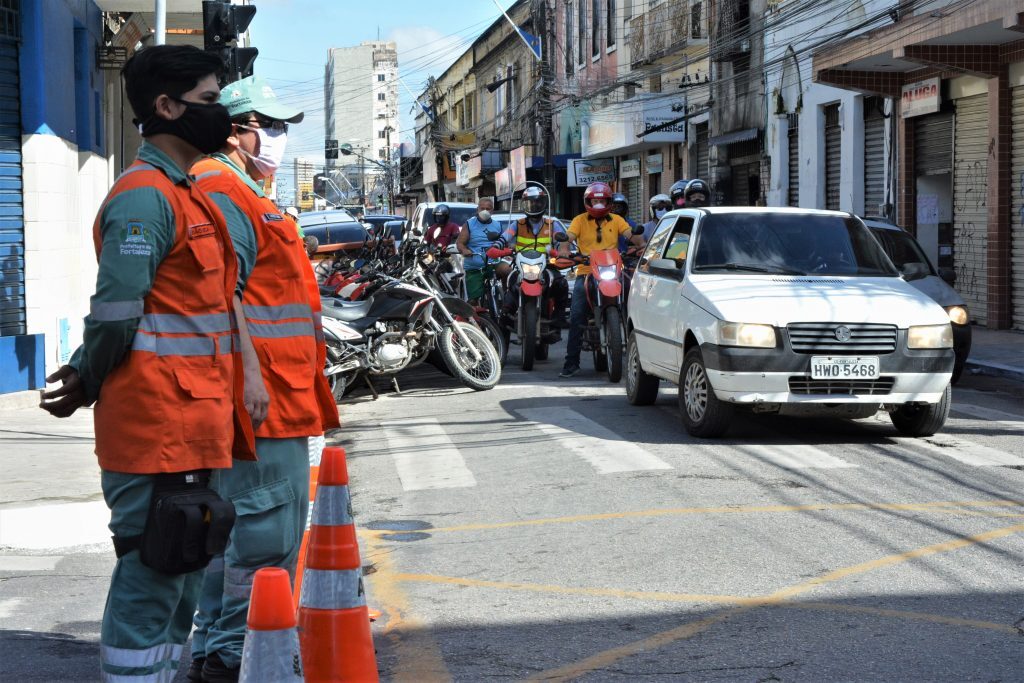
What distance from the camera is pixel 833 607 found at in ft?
17.9

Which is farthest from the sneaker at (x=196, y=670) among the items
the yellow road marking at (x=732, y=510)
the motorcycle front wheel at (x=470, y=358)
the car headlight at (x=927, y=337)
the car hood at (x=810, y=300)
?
the motorcycle front wheel at (x=470, y=358)

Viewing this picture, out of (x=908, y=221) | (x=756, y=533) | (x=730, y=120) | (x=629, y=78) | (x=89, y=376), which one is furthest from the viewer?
(x=629, y=78)

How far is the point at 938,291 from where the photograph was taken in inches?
537

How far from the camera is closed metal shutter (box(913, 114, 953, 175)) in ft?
71.8

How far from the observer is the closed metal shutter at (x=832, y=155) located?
84.5 ft

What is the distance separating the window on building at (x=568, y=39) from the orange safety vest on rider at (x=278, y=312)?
1640 inches

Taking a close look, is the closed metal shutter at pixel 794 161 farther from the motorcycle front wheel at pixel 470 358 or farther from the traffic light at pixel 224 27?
the traffic light at pixel 224 27

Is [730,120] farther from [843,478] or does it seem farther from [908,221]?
[843,478]

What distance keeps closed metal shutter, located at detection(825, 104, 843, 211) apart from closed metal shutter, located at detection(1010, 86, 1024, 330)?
18.9ft

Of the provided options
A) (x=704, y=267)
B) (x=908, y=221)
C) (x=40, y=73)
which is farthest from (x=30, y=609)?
(x=908, y=221)

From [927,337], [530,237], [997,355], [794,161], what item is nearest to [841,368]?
[927,337]

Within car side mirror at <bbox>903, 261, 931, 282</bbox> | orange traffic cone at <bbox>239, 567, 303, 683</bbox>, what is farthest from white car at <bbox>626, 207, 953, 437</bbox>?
orange traffic cone at <bbox>239, 567, 303, 683</bbox>

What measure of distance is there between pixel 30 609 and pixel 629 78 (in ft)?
108

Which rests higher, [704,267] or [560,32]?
[560,32]
